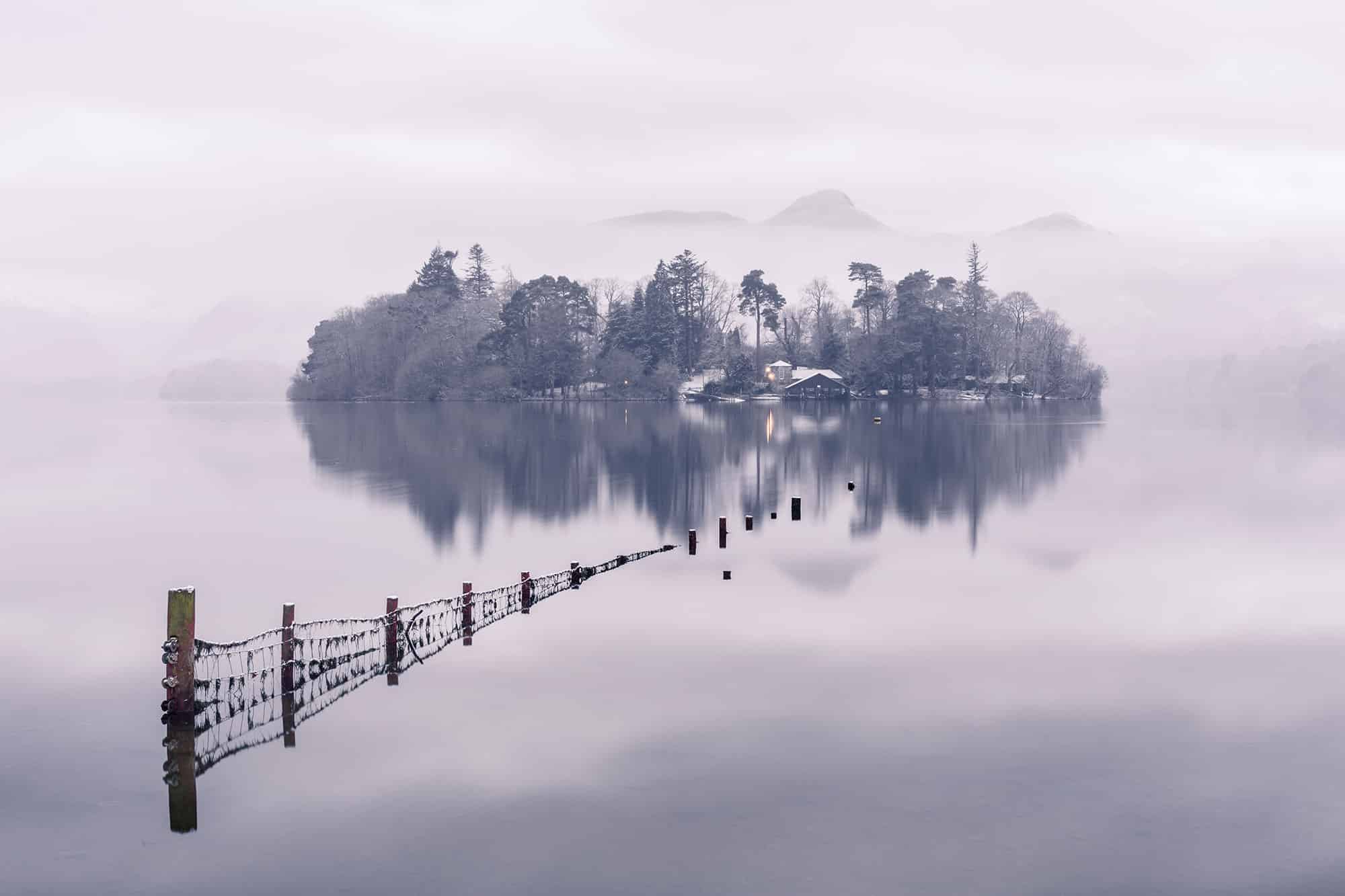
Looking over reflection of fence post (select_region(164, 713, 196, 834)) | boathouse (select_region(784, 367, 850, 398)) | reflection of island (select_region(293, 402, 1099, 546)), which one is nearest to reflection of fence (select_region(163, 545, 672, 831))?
reflection of fence post (select_region(164, 713, 196, 834))

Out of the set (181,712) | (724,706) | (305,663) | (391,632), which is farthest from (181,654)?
(724,706)

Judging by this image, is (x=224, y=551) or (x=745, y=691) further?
(x=224, y=551)

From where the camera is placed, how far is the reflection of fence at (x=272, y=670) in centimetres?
2392

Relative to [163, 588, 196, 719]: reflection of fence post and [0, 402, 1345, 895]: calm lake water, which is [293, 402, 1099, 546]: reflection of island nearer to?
[0, 402, 1345, 895]: calm lake water

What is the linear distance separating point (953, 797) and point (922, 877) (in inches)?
133

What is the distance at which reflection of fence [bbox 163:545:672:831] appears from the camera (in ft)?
78.5

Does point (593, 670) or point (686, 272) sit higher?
point (686, 272)

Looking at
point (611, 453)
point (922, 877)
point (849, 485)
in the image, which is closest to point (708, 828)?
point (922, 877)

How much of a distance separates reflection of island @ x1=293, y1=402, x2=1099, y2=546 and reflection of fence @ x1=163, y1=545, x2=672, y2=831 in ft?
65.1

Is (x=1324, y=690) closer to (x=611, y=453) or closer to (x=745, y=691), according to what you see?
(x=745, y=691)

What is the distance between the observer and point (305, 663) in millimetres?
29953

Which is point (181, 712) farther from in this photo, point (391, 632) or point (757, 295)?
point (757, 295)

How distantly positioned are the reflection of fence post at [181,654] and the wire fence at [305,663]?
260 mm

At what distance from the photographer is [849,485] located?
71500 mm
